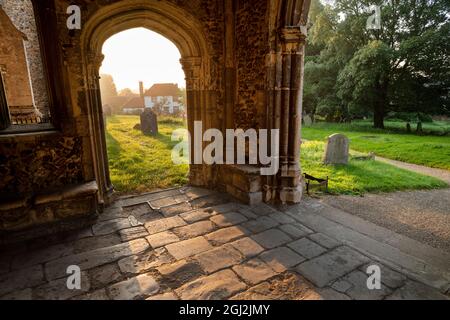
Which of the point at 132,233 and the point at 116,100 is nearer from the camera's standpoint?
the point at 132,233

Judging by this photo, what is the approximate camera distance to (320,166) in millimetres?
7914

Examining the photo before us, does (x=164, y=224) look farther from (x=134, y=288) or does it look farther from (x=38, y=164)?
(x=38, y=164)

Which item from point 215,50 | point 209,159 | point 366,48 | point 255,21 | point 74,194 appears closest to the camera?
point 74,194

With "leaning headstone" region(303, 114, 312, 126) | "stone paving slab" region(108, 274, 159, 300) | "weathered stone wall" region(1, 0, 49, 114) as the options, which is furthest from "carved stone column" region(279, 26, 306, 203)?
"leaning headstone" region(303, 114, 312, 126)

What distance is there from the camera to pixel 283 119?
436cm

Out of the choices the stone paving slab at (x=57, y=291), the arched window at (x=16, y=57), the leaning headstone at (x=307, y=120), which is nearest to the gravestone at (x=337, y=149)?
the stone paving slab at (x=57, y=291)

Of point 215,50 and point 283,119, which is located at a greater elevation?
point 215,50

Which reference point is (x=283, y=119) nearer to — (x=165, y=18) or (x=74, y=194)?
(x=165, y=18)

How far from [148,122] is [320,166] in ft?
25.7

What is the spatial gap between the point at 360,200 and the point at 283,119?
2598 mm

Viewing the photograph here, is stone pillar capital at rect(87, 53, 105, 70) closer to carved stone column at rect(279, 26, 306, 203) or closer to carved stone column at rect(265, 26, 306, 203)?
carved stone column at rect(265, 26, 306, 203)

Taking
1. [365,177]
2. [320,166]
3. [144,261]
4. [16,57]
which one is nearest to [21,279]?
[144,261]

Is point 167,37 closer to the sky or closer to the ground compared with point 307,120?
closer to the sky
